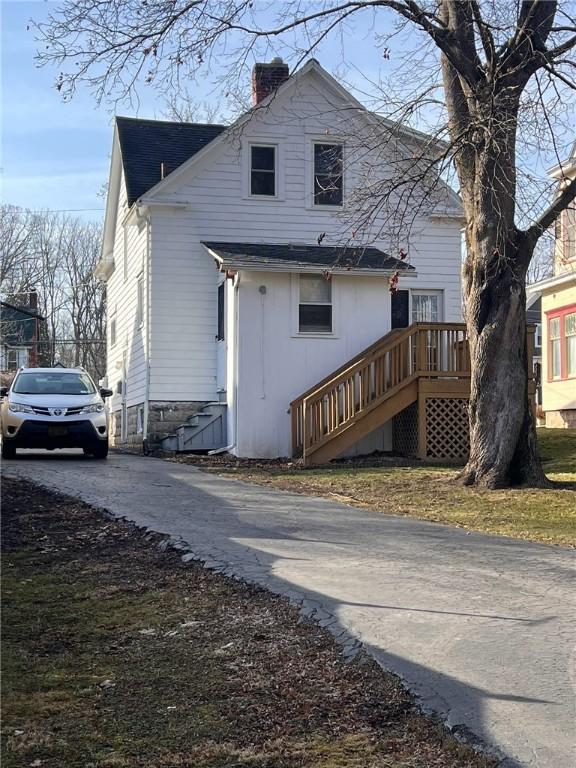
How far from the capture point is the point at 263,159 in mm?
21453

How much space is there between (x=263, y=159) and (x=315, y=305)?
4358 millimetres

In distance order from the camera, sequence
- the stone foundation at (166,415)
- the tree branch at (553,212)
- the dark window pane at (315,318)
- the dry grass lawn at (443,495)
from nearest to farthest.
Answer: the dry grass lawn at (443,495)
the tree branch at (553,212)
the dark window pane at (315,318)
the stone foundation at (166,415)

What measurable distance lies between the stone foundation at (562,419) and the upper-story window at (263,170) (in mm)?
10518

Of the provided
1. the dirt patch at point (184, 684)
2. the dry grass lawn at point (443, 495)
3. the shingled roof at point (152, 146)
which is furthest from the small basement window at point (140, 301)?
the dirt patch at point (184, 684)

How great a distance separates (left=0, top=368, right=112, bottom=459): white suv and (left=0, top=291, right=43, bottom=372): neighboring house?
35528 millimetres

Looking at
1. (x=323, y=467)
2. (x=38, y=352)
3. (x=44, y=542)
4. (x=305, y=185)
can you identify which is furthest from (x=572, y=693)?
(x=38, y=352)

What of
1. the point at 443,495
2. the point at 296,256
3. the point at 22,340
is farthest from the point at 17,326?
the point at 443,495

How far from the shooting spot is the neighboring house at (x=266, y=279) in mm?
18422

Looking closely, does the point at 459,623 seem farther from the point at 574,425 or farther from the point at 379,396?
the point at 574,425

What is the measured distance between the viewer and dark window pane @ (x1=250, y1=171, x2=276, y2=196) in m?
21.3

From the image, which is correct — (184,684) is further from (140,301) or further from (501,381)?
(140,301)

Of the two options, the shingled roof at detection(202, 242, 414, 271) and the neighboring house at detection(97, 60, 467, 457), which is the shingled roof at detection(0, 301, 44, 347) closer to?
the neighboring house at detection(97, 60, 467, 457)

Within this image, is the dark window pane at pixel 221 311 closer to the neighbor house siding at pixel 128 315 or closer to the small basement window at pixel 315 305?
the neighbor house siding at pixel 128 315

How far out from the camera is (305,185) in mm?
21484
